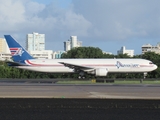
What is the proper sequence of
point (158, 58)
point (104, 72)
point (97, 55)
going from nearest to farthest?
1. point (104, 72)
2. point (158, 58)
3. point (97, 55)

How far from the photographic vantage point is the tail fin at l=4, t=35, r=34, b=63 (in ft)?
198

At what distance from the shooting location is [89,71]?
59406 millimetres

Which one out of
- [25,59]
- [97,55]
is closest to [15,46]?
[25,59]

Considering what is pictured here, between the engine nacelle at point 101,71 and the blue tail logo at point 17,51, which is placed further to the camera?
the blue tail logo at point 17,51

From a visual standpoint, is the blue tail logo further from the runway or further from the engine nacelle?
the runway

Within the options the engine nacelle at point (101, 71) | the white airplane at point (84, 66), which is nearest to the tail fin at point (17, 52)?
the white airplane at point (84, 66)

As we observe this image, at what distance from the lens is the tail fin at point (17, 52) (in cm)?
6031

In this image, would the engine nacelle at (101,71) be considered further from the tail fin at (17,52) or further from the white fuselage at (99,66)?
the tail fin at (17,52)

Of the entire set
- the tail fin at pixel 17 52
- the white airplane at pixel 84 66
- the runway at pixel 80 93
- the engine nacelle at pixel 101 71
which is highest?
the tail fin at pixel 17 52

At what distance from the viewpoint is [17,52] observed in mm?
60812

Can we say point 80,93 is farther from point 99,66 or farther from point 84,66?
point 99,66
